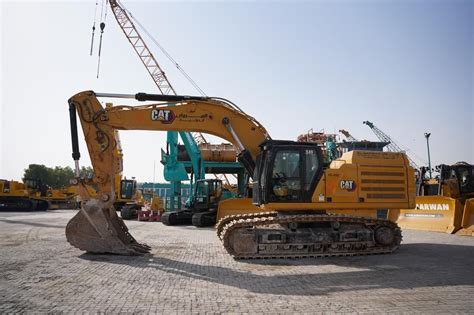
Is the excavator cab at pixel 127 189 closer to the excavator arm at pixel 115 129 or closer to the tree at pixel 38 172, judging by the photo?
the excavator arm at pixel 115 129

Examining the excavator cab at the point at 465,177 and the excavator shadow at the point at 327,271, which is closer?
the excavator shadow at the point at 327,271

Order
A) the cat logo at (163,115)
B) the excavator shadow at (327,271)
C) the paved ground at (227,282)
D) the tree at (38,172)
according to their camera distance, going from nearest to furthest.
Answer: the paved ground at (227,282) → the excavator shadow at (327,271) → the cat logo at (163,115) → the tree at (38,172)

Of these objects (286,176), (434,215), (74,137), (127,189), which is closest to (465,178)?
(434,215)

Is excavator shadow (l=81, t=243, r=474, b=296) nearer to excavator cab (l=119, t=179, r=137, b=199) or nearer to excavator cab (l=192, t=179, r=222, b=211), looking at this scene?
excavator cab (l=192, t=179, r=222, b=211)

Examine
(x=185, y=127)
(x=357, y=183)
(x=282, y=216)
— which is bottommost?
(x=282, y=216)

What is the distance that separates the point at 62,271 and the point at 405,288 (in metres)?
6.96

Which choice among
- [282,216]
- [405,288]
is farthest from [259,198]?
[405,288]

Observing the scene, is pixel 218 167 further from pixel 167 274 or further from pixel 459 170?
pixel 167 274

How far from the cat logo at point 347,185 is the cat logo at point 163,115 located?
17.4ft

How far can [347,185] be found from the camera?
11227 mm

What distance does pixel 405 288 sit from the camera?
708 cm

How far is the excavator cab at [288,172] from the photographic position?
10.8 metres

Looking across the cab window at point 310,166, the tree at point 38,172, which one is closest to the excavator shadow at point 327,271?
the cab window at point 310,166

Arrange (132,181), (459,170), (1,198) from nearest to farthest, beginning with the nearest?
(459,170), (132,181), (1,198)
